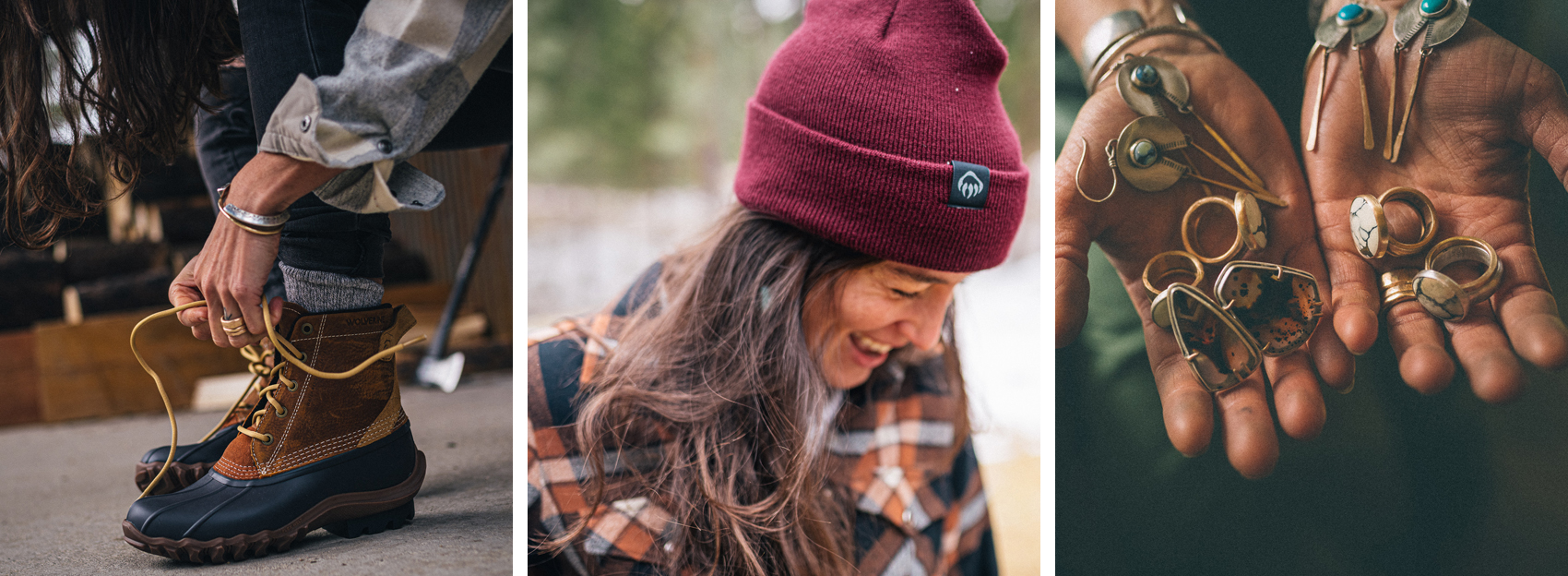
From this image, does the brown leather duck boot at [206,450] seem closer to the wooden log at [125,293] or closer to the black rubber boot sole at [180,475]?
the black rubber boot sole at [180,475]

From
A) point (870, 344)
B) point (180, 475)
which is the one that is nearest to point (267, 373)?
point (180, 475)

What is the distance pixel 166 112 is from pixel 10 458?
550 mm

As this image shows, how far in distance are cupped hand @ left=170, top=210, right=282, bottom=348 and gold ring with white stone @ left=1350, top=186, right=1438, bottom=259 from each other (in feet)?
4.56

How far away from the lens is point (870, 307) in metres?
1.03

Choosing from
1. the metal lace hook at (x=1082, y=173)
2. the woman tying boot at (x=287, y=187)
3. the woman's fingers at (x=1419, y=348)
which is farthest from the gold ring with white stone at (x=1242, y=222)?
the woman tying boot at (x=287, y=187)

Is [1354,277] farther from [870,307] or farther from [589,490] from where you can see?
[589,490]

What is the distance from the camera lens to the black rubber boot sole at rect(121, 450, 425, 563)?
0.78m

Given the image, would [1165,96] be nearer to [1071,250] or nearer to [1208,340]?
[1071,250]

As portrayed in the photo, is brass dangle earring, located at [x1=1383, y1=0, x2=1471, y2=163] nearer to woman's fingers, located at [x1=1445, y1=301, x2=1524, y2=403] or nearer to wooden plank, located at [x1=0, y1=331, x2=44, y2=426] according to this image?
woman's fingers, located at [x1=1445, y1=301, x2=1524, y2=403]

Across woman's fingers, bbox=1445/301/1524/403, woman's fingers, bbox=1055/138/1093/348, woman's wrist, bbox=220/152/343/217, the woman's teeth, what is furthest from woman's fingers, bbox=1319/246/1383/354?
woman's wrist, bbox=220/152/343/217

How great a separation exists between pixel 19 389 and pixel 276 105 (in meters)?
0.62

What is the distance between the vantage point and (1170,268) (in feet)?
3.90

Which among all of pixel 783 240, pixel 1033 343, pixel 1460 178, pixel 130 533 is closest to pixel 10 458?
pixel 130 533

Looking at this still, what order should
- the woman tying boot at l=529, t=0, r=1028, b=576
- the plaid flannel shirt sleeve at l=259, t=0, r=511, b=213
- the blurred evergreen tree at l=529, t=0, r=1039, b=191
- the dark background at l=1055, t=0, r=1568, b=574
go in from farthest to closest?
the blurred evergreen tree at l=529, t=0, r=1039, b=191, the dark background at l=1055, t=0, r=1568, b=574, the woman tying boot at l=529, t=0, r=1028, b=576, the plaid flannel shirt sleeve at l=259, t=0, r=511, b=213
